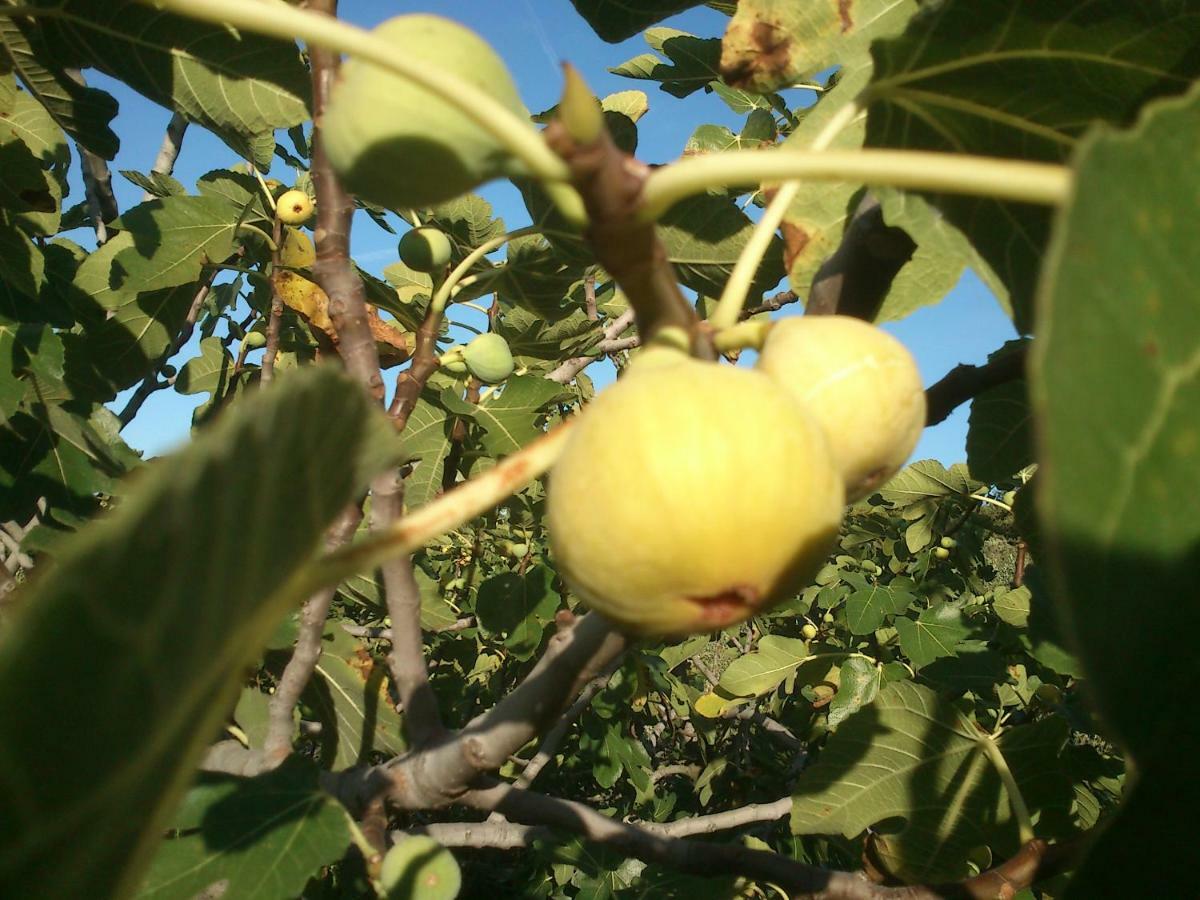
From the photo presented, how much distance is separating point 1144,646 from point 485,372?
2.08m

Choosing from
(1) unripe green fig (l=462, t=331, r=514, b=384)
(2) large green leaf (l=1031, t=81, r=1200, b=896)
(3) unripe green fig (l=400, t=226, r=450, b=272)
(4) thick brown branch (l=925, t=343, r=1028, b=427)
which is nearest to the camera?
(2) large green leaf (l=1031, t=81, r=1200, b=896)

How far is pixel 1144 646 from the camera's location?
1.60ft

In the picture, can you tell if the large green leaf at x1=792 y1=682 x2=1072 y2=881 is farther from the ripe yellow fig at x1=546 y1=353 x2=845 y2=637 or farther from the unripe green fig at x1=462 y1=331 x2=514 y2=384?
the ripe yellow fig at x1=546 y1=353 x2=845 y2=637

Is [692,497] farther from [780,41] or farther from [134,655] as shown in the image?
[780,41]

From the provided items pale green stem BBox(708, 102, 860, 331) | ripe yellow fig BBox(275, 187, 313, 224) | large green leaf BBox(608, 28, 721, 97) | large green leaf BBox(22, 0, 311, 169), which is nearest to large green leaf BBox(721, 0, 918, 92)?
pale green stem BBox(708, 102, 860, 331)

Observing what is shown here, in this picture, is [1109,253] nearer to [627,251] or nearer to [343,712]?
[627,251]

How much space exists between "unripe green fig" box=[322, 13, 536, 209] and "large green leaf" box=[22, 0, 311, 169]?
3.60ft

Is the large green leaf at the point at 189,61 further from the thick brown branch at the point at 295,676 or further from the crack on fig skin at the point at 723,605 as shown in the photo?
the crack on fig skin at the point at 723,605

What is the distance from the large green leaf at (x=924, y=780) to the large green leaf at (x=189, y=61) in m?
1.77

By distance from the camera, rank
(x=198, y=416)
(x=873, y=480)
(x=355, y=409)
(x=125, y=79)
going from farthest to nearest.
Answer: (x=198, y=416) < (x=125, y=79) < (x=873, y=480) < (x=355, y=409)

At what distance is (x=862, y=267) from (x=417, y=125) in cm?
72

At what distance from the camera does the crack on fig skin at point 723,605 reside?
66 cm

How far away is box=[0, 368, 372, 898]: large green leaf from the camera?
422 mm

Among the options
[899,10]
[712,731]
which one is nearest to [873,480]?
[899,10]
